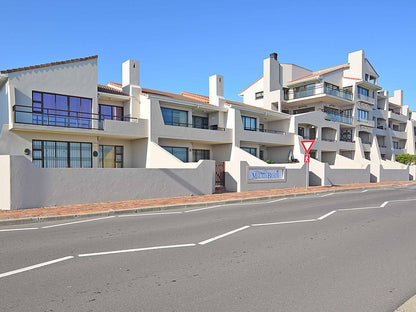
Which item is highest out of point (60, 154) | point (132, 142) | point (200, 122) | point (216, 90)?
point (216, 90)

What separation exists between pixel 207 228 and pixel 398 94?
6707cm

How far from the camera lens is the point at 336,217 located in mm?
10164

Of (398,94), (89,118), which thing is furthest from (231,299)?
(398,94)

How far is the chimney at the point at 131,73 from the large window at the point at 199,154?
790cm

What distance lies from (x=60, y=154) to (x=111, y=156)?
3916 millimetres

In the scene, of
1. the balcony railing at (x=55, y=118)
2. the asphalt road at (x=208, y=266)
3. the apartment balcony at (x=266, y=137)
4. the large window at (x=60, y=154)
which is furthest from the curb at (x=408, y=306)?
the apartment balcony at (x=266, y=137)

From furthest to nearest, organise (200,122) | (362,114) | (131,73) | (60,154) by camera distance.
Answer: (362,114) < (200,122) < (131,73) < (60,154)

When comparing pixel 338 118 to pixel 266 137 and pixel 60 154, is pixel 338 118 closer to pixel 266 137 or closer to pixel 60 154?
pixel 266 137

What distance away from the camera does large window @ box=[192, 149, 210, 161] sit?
2814 centimetres

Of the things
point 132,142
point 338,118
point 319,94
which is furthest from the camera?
A: point 338,118

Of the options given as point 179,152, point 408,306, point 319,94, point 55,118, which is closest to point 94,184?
point 55,118

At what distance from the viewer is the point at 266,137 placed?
99.1ft

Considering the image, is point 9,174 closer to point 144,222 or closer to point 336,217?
point 144,222

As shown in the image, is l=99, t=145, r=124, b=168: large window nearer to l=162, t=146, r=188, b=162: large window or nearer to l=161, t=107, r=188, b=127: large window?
l=162, t=146, r=188, b=162: large window
